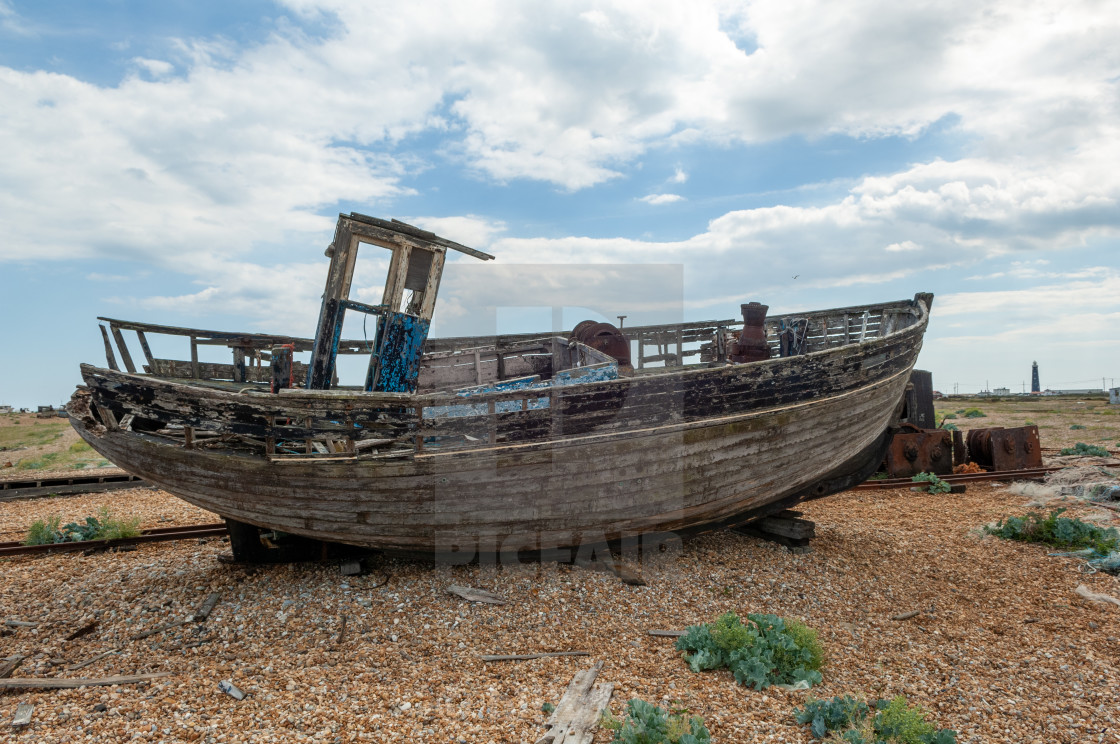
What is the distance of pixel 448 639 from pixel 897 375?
700 centimetres

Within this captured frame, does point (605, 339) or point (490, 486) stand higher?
point (605, 339)

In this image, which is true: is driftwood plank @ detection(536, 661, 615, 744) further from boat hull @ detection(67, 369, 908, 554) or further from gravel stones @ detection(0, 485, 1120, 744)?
boat hull @ detection(67, 369, 908, 554)

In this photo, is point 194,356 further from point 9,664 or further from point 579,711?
point 579,711

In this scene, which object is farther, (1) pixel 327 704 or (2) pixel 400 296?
(2) pixel 400 296

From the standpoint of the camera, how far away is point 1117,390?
33.0 m

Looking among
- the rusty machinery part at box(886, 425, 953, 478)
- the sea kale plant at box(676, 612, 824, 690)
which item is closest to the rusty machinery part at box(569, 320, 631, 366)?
the sea kale plant at box(676, 612, 824, 690)

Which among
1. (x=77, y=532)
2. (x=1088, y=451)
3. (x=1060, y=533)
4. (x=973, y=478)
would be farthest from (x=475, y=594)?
(x=1088, y=451)

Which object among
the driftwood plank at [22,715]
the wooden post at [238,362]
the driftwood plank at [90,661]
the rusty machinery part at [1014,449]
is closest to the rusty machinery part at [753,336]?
the rusty machinery part at [1014,449]

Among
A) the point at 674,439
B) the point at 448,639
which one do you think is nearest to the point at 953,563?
the point at 674,439

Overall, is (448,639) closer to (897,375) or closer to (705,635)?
(705,635)

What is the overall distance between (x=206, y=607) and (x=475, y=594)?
254 cm

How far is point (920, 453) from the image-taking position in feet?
43.1

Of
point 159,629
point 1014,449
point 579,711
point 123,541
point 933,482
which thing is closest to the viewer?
point 579,711

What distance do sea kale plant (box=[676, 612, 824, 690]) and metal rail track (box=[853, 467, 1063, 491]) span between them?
832 centimetres
